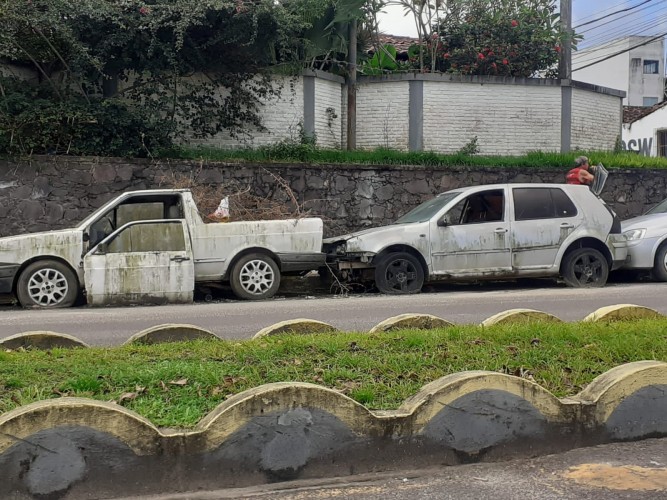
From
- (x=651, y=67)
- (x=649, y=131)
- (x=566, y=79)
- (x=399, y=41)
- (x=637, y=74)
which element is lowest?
(x=566, y=79)

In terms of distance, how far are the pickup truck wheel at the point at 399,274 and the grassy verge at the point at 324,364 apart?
577 cm

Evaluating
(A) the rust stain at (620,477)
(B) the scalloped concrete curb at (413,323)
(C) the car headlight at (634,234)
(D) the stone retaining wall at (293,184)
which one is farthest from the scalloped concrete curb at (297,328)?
(D) the stone retaining wall at (293,184)

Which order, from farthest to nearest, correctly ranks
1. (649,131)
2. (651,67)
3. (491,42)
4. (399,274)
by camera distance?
1. (651,67)
2. (649,131)
3. (491,42)
4. (399,274)

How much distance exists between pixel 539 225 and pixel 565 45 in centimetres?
940

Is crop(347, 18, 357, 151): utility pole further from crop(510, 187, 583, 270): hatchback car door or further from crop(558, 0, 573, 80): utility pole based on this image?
crop(510, 187, 583, 270): hatchback car door

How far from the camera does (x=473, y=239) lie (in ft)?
39.3

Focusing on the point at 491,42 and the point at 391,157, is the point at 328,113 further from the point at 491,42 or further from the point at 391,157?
the point at 491,42

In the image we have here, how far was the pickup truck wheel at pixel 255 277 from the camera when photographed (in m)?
11.4

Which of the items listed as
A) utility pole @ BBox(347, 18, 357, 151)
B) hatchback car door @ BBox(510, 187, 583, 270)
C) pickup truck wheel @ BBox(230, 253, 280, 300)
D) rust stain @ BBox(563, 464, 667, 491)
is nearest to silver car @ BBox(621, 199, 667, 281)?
hatchback car door @ BBox(510, 187, 583, 270)

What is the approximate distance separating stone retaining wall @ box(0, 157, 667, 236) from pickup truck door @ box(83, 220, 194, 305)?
427cm

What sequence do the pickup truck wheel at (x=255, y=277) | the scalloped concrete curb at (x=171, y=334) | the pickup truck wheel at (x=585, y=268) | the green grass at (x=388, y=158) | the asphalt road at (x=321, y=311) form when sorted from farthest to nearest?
the green grass at (x=388, y=158) → the pickup truck wheel at (x=585, y=268) → the pickup truck wheel at (x=255, y=277) → the asphalt road at (x=321, y=311) → the scalloped concrete curb at (x=171, y=334)

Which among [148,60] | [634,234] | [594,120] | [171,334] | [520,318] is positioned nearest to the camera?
[171,334]

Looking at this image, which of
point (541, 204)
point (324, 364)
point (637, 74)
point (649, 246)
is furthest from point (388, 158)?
point (637, 74)

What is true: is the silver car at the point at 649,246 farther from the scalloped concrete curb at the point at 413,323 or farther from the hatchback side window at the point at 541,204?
the scalloped concrete curb at the point at 413,323
